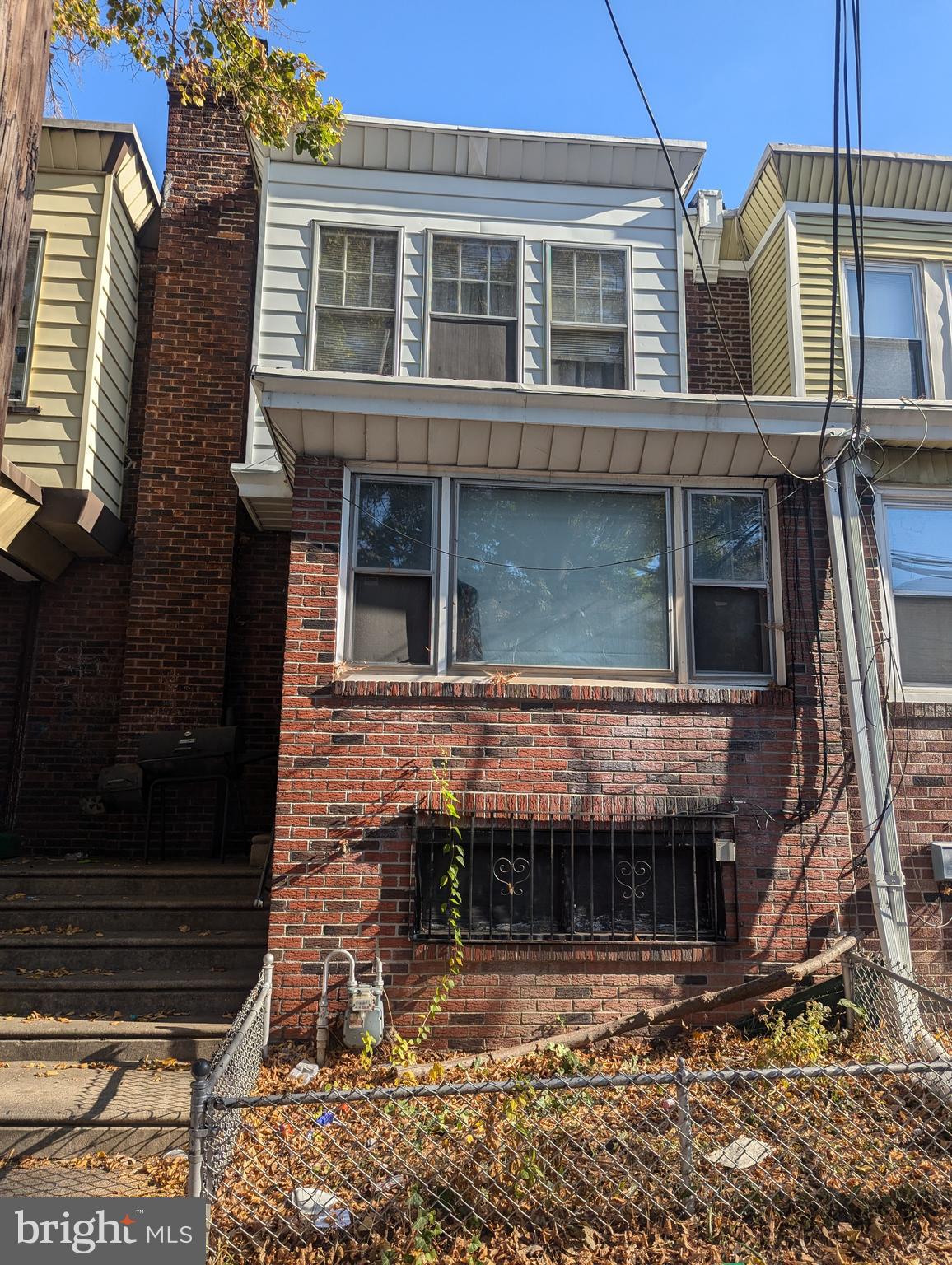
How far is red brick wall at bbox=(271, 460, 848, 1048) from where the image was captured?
6.11m

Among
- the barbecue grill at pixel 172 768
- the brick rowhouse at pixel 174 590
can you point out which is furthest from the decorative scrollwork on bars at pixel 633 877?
the brick rowhouse at pixel 174 590

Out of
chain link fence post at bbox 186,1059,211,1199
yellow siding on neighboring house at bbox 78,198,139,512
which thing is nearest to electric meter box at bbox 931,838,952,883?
chain link fence post at bbox 186,1059,211,1199

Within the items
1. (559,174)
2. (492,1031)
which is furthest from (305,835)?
(559,174)

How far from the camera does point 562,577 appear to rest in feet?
22.7

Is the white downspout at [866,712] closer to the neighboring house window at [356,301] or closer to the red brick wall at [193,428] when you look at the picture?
the neighboring house window at [356,301]

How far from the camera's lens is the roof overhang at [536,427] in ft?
20.9

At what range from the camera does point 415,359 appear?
29.2 ft

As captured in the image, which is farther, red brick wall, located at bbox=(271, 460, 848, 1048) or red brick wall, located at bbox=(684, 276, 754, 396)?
red brick wall, located at bbox=(684, 276, 754, 396)

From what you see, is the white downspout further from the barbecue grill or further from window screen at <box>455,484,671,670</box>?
the barbecue grill

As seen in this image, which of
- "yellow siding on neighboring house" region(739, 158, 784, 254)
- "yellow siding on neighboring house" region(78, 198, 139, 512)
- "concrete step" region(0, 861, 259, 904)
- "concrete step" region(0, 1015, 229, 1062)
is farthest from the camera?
"yellow siding on neighboring house" region(739, 158, 784, 254)

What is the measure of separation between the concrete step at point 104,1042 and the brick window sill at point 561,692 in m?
2.33

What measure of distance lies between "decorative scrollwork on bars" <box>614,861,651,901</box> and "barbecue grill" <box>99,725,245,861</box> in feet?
13.6

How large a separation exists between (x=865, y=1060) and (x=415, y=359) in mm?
6843

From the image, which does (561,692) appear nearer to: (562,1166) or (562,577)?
(562,577)
